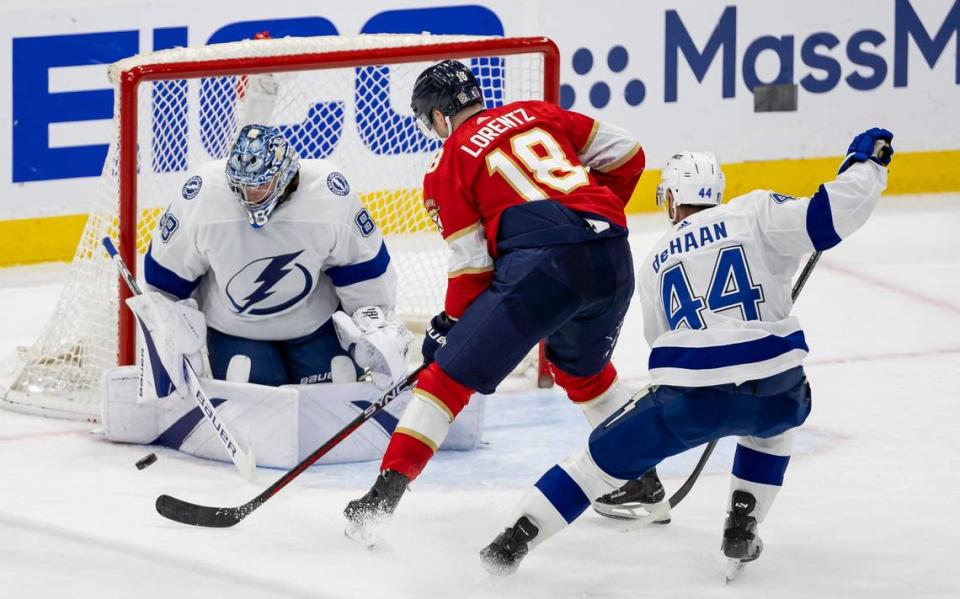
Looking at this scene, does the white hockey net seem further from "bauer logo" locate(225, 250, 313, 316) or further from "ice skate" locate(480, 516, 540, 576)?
"ice skate" locate(480, 516, 540, 576)

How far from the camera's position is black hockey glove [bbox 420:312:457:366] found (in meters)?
3.71

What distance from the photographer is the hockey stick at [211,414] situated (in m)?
4.06

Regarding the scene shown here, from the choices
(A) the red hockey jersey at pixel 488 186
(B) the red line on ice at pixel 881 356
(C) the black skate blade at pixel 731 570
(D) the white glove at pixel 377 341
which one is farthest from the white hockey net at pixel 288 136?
(C) the black skate blade at pixel 731 570

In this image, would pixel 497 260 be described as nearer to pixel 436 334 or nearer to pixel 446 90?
pixel 436 334

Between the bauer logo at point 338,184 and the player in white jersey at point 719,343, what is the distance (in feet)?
3.39

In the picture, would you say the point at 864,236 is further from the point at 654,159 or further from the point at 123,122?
the point at 123,122

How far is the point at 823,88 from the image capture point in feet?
22.8

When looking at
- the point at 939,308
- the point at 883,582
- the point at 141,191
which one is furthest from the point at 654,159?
the point at 883,582

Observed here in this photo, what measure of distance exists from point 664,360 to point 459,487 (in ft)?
2.92

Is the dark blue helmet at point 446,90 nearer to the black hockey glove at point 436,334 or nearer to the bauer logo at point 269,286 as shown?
the black hockey glove at point 436,334

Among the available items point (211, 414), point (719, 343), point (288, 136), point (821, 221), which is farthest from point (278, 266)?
point (288, 136)

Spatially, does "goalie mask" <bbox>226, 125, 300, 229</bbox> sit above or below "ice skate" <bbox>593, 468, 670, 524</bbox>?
above

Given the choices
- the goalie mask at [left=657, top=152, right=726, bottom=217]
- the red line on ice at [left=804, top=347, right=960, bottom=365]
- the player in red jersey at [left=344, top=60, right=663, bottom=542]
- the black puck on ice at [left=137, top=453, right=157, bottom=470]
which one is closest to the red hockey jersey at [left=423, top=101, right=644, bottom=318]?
the player in red jersey at [left=344, top=60, right=663, bottom=542]

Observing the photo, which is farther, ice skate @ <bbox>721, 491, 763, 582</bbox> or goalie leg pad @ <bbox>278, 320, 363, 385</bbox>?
goalie leg pad @ <bbox>278, 320, 363, 385</bbox>
